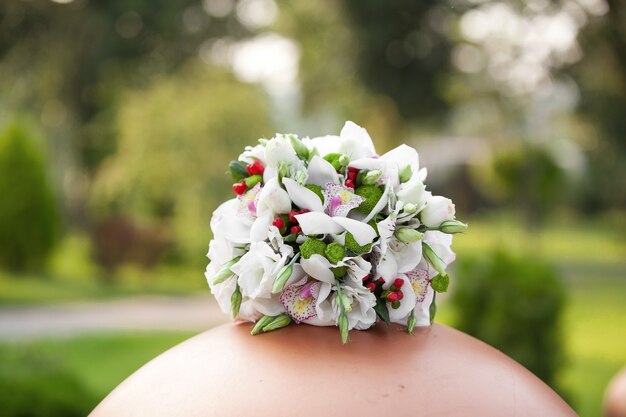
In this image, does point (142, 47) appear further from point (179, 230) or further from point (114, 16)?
point (179, 230)

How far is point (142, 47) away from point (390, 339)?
23218 millimetres

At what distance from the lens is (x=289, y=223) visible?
2.16 meters

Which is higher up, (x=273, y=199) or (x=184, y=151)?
(x=184, y=151)

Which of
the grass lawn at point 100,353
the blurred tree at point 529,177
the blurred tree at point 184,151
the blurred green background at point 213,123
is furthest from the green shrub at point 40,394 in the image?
the blurred tree at point 529,177

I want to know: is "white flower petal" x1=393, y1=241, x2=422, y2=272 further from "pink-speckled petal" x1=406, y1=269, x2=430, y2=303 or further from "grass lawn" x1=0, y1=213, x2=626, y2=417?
"grass lawn" x1=0, y1=213, x2=626, y2=417

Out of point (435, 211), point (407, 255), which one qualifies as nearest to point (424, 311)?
point (407, 255)

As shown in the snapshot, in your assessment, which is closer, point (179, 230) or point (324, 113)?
point (179, 230)

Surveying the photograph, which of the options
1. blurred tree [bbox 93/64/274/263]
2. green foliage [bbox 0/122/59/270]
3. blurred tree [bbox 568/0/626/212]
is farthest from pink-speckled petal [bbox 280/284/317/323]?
blurred tree [bbox 568/0/626/212]

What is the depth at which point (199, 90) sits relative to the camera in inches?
786

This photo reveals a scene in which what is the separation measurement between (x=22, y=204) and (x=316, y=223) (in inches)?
632

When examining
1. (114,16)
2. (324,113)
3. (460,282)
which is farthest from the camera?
(324,113)

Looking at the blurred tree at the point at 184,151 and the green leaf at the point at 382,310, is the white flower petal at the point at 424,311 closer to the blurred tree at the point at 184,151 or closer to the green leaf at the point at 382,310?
the green leaf at the point at 382,310

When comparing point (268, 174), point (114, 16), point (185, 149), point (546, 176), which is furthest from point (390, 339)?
point (546, 176)

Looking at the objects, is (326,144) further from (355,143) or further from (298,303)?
(298,303)
